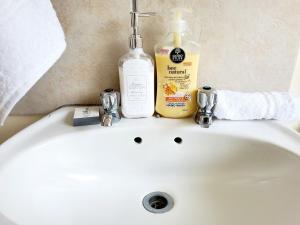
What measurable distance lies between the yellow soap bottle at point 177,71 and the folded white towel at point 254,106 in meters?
0.06

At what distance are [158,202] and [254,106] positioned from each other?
0.26 meters

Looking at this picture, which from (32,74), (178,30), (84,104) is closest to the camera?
(32,74)

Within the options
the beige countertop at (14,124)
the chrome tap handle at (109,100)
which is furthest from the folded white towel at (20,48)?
the beige countertop at (14,124)

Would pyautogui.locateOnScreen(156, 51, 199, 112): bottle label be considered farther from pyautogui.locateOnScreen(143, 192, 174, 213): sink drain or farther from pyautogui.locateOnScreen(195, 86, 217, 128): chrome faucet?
pyautogui.locateOnScreen(143, 192, 174, 213): sink drain

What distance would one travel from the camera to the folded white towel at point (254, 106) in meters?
0.48

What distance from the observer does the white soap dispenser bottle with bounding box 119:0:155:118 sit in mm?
456

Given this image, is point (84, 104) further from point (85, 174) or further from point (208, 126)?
point (208, 126)

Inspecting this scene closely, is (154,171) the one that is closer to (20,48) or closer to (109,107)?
(109,107)

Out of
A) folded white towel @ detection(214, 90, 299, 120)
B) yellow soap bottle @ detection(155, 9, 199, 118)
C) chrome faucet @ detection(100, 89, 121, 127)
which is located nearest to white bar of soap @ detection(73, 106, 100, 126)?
chrome faucet @ detection(100, 89, 121, 127)

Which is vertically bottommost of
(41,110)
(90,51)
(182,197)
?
(182,197)

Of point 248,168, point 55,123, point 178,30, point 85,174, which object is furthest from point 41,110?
point 248,168

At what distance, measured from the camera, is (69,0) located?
471mm

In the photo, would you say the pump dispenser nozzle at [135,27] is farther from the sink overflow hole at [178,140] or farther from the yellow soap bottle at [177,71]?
the sink overflow hole at [178,140]

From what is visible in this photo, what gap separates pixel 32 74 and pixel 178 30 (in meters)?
0.25
